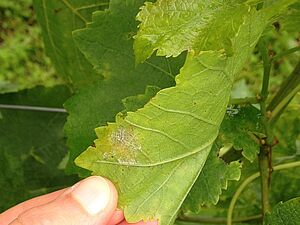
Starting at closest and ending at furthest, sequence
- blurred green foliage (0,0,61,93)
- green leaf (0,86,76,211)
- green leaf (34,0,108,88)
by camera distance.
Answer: green leaf (34,0,108,88), green leaf (0,86,76,211), blurred green foliage (0,0,61,93)

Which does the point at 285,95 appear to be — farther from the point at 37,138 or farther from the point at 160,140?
the point at 37,138

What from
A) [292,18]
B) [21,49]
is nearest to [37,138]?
[292,18]

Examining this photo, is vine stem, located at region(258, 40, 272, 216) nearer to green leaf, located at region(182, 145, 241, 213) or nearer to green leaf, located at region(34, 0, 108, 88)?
green leaf, located at region(182, 145, 241, 213)

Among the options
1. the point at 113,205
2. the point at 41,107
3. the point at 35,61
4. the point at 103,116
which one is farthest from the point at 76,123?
the point at 35,61

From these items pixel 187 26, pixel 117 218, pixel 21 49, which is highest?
pixel 187 26

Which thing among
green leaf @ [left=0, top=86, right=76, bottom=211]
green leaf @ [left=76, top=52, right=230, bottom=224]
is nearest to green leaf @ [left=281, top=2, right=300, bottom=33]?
green leaf @ [left=76, top=52, right=230, bottom=224]
